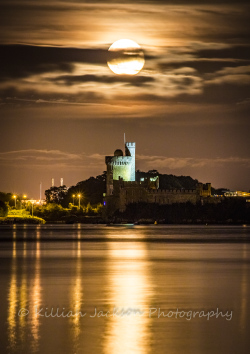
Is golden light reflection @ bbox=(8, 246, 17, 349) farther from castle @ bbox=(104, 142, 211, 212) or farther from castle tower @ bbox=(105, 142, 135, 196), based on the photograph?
castle tower @ bbox=(105, 142, 135, 196)

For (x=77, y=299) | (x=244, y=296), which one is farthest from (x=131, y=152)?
(x=77, y=299)

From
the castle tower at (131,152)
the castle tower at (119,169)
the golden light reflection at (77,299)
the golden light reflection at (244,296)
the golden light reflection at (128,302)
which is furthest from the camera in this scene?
the castle tower at (131,152)

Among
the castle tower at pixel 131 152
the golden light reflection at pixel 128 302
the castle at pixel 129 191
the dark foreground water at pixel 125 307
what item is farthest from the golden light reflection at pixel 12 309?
the castle tower at pixel 131 152

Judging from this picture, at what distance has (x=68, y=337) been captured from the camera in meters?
12.1

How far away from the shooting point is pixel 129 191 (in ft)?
320

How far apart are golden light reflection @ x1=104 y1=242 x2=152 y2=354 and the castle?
68251mm

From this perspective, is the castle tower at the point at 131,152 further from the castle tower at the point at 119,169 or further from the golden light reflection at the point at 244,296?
the golden light reflection at the point at 244,296

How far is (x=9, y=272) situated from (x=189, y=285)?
6.52 m

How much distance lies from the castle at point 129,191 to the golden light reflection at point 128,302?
68.3 m

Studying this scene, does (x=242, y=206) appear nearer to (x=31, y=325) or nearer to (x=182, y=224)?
(x=182, y=224)

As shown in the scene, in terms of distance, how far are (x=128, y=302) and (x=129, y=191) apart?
81.7 m

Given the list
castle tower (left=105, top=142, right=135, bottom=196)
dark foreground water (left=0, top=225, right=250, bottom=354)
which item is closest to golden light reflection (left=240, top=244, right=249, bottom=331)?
dark foreground water (left=0, top=225, right=250, bottom=354)

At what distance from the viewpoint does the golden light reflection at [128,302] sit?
11.6 meters

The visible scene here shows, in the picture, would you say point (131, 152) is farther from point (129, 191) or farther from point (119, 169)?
point (129, 191)
